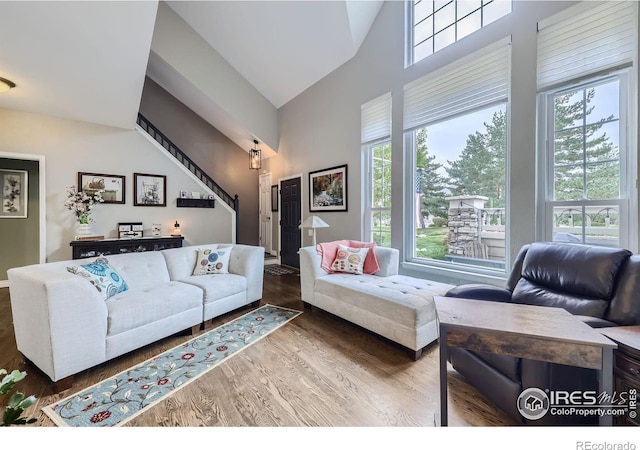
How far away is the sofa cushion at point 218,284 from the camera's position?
107 inches

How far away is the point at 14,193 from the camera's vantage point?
435 centimetres

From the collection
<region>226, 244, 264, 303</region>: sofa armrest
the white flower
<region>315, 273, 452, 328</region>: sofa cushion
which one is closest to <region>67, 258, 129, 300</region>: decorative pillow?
<region>226, 244, 264, 303</region>: sofa armrest

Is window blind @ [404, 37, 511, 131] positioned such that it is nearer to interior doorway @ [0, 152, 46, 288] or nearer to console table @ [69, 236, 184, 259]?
console table @ [69, 236, 184, 259]

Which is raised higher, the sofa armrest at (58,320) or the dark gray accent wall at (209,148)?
the dark gray accent wall at (209,148)

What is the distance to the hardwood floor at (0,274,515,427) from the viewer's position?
1.51 m

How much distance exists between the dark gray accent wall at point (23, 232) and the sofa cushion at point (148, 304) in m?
3.60

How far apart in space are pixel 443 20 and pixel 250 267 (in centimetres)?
379

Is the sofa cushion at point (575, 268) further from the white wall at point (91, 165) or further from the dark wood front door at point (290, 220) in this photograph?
the white wall at point (91, 165)

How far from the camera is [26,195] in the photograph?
4.41m

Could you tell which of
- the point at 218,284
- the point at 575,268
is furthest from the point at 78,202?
the point at 575,268

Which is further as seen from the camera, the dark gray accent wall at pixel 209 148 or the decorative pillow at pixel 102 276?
the dark gray accent wall at pixel 209 148

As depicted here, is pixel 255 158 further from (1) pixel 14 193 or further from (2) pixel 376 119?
(1) pixel 14 193

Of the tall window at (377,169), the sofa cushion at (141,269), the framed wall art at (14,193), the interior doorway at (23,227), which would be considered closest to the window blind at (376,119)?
the tall window at (377,169)

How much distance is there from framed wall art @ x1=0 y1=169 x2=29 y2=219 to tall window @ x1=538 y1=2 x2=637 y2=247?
722 centimetres
